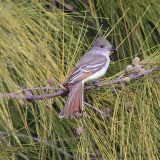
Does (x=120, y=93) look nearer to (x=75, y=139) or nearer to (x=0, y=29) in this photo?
(x=0, y=29)

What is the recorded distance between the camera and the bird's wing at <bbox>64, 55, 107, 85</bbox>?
1.85 m

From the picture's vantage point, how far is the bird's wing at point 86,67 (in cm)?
185

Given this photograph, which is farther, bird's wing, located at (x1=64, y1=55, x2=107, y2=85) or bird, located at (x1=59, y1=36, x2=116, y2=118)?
bird's wing, located at (x1=64, y1=55, x2=107, y2=85)

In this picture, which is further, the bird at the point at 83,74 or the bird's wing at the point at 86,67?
the bird's wing at the point at 86,67

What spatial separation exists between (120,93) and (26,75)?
33 cm

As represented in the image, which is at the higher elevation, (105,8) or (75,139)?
(105,8)

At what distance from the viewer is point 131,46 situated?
2361 millimetres

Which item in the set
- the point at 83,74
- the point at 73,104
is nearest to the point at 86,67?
the point at 83,74

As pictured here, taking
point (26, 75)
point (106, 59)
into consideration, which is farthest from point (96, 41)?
point (26, 75)

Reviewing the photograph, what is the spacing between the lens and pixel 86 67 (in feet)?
6.78

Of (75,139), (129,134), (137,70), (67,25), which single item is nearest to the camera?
(137,70)

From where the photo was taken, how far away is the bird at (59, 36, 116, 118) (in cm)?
172

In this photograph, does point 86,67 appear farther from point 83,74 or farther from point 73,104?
point 73,104

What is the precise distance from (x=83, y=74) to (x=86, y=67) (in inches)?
2.5
